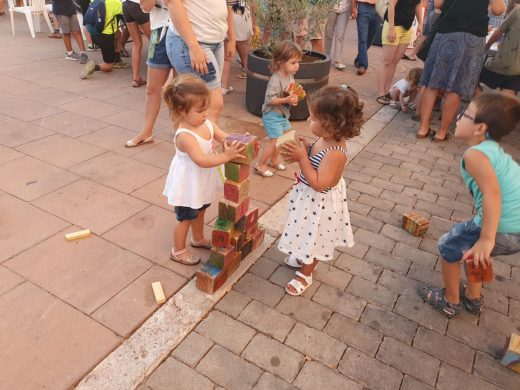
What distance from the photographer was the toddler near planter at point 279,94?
3.63 metres

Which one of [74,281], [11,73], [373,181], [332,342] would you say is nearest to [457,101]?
[373,181]

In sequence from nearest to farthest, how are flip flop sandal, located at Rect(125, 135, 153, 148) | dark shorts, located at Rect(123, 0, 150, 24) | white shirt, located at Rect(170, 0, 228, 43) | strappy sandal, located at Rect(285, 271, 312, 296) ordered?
1. strappy sandal, located at Rect(285, 271, 312, 296)
2. white shirt, located at Rect(170, 0, 228, 43)
3. flip flop sandal, located at Rect(125, 135, 153, 148)
4. dark shorts, located at Rect(123, 0, 150, 24)

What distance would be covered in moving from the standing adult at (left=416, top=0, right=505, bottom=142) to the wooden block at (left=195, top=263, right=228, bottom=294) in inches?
148

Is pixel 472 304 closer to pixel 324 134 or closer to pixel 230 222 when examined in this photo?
pixel 324 134

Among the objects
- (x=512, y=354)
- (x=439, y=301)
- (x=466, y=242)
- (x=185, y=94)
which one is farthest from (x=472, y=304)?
(x=185, y=94)

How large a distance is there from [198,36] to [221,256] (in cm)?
195

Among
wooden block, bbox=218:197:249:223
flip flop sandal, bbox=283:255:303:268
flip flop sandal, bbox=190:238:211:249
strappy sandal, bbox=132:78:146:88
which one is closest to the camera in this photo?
wooden block, bbox=218:197:249:223

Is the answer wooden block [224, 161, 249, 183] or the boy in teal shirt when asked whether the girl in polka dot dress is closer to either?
wooden block [224, 161, 249, 183]

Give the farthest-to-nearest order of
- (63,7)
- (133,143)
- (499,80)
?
(63,7), (499,80), (133,143)

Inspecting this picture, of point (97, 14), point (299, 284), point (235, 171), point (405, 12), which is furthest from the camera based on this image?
point (97, 14)

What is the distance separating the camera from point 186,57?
3434mm

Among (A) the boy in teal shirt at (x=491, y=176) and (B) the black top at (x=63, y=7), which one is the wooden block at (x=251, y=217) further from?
(B) the black top at (x=63, y=7)

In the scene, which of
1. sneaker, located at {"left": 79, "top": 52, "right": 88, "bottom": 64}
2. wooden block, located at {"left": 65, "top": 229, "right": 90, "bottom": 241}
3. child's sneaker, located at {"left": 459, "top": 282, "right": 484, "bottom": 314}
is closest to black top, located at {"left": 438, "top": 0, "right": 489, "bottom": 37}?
child's sneaker, located at {"left": 459, "top": 282, "right": 484, "bottom": 314}

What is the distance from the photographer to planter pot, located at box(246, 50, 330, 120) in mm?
5152
